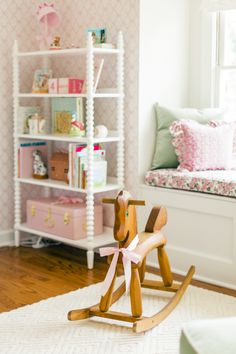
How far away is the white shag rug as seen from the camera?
249cm

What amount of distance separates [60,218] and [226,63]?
4.88 ft

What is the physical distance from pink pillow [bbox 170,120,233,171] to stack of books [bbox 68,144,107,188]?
18.5 inches

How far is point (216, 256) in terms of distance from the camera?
132 inches

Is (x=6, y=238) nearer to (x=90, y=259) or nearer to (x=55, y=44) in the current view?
(x=90, y=259)

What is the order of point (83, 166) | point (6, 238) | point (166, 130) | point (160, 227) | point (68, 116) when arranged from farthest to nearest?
point (6, 238)
point (68, 116)
point (166, 130)
point (83, 166)
point (160, 227)

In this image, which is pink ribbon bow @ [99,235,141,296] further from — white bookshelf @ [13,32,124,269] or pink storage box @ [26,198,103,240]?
pink storage box @ [26,198,103,240]

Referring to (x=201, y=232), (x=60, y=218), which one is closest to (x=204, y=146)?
(x=201, y=232)

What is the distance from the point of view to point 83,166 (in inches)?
142

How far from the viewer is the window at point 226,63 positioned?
394 cm

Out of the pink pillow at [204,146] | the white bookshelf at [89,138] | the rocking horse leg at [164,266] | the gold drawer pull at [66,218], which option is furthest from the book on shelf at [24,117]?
the rocking horse leg at [164,266]

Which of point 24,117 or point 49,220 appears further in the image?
point 24,117

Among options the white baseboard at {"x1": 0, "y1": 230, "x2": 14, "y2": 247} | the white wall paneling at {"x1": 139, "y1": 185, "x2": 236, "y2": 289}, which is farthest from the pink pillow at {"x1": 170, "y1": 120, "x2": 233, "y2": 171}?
the white baseboard at {"x1": 0, "y1": 230, "x2": 14, "y2": 247}

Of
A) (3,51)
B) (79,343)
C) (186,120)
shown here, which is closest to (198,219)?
(186,120)

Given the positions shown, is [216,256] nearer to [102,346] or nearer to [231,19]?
[102,346]
